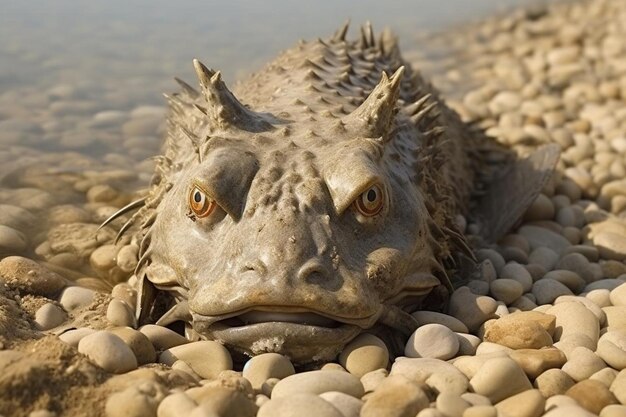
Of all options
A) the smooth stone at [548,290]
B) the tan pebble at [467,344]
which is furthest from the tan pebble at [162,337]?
the smooth stone at [548,290]

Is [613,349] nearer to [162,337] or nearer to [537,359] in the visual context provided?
[537,359]

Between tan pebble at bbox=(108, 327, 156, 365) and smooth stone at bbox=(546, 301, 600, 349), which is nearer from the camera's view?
tan pebble at bbox=(108, 327, 156, 365)

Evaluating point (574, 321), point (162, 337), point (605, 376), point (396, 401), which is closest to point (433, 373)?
point (396, 401)

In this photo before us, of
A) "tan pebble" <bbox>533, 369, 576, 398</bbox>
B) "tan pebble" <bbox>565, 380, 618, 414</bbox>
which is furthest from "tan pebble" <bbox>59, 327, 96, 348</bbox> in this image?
"tan pebble" <bbox>565, 380, 618, 414</bbox>

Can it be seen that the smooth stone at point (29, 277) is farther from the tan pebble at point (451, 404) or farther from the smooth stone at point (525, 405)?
the smooth stone at point (525, 405)

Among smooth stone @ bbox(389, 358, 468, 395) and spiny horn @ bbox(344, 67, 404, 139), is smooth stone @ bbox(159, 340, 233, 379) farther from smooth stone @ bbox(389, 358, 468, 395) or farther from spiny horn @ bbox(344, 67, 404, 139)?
spiny horn @ bbox(344, 67, 404, 139)

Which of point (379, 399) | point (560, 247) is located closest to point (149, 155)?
point (560, 247)

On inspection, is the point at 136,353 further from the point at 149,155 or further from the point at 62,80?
the point at 62,80

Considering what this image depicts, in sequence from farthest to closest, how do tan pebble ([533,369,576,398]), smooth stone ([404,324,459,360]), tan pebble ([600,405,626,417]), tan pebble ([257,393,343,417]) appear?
smooth stone ([404,324,459,360]), tan pebble ([533,369,576,398]), tan pebble ([600,405,626,417]), tan pebble ([257,393,343,417])
